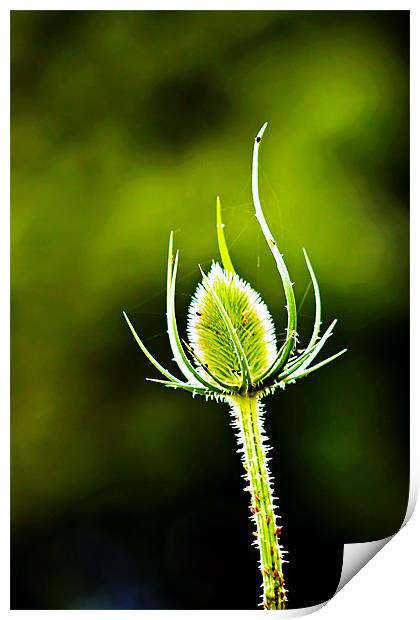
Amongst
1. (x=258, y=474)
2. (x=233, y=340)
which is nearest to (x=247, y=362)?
(x=233, y=340)

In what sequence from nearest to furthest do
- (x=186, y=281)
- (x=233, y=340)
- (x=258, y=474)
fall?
(x=233, y=340) < (x=258, y=474) < (x=186, y=281)

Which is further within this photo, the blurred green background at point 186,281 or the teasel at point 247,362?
the blurred green background at point 186,281

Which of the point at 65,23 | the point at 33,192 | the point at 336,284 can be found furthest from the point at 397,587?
the point at 65,23

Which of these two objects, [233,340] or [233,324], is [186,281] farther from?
[233,340]

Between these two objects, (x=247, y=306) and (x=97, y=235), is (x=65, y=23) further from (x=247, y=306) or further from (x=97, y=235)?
(x=247, y=306)

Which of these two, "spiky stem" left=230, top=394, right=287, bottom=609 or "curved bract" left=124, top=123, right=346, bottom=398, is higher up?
"curved bract" left=124, top=123, right=346, bottom=398

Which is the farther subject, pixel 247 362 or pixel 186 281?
pixel 186 281

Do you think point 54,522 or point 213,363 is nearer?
point 213,363
